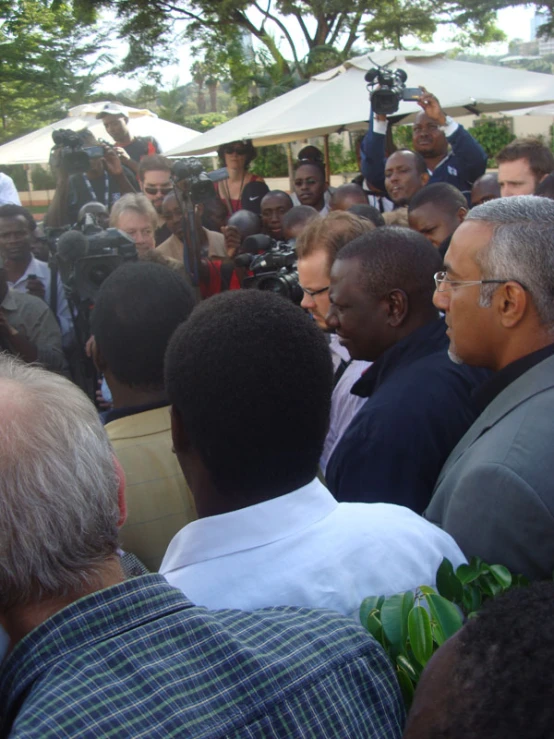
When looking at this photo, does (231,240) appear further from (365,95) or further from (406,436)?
(406,436)

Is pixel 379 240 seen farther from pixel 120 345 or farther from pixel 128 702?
pixel 128 702

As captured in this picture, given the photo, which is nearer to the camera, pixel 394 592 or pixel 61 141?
pixel 394 592

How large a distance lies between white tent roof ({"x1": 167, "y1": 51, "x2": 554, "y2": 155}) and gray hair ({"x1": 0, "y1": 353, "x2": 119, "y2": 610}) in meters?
6.92

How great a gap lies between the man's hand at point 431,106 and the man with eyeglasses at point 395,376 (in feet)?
11.7

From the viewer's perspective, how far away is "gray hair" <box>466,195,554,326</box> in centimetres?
207

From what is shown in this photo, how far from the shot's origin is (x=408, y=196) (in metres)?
5.82

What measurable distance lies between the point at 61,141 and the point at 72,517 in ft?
16.4

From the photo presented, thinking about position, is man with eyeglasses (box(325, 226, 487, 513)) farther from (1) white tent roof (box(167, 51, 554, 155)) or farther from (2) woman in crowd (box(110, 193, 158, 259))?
(1) white tent roof (box(167, 51, 554, 155))

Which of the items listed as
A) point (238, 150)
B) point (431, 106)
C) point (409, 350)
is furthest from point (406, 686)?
point (238, 150)

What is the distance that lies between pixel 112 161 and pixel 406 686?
5.57m

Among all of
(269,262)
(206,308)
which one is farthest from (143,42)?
(206,308)

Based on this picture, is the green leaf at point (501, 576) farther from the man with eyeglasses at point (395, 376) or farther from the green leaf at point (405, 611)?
the man with eyeglasses at point (395, 376)

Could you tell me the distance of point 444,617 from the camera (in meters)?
1.21

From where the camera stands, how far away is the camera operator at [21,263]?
15.9 ft
